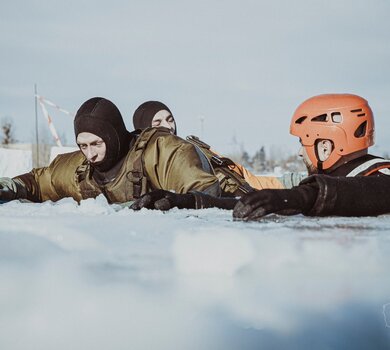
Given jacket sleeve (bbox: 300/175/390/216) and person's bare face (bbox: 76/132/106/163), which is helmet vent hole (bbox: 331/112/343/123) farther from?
person's bare face (bbox: 76/132/106/163)

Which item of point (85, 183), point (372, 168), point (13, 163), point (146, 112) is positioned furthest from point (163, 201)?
point (13, 163)

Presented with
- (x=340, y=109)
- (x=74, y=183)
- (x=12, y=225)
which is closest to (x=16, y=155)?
(x=74, y=183)

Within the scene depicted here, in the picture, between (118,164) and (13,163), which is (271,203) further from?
(13,163)

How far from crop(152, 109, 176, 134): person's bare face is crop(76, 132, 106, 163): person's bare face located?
2.18m

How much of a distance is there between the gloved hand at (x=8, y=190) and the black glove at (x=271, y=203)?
2.03m

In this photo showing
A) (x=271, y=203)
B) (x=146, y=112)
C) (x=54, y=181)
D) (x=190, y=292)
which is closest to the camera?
(x=190, y=292)

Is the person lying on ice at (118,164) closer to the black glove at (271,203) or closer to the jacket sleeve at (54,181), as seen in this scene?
the jacket sleeve at (54,181)

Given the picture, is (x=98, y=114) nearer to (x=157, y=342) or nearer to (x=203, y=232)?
(x=203, y=232)

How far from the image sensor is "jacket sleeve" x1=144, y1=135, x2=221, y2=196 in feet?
9.21

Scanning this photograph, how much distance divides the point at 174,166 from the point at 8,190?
95cm

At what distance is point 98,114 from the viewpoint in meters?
3.11

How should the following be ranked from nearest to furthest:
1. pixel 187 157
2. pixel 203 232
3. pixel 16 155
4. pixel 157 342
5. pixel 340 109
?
pixel 157 342 → pixel 203 232 → pixel 340 109 → pixel 187 157 → pixel 16 155

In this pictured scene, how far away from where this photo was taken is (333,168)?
100 inches

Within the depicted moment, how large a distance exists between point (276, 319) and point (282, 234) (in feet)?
1.11
